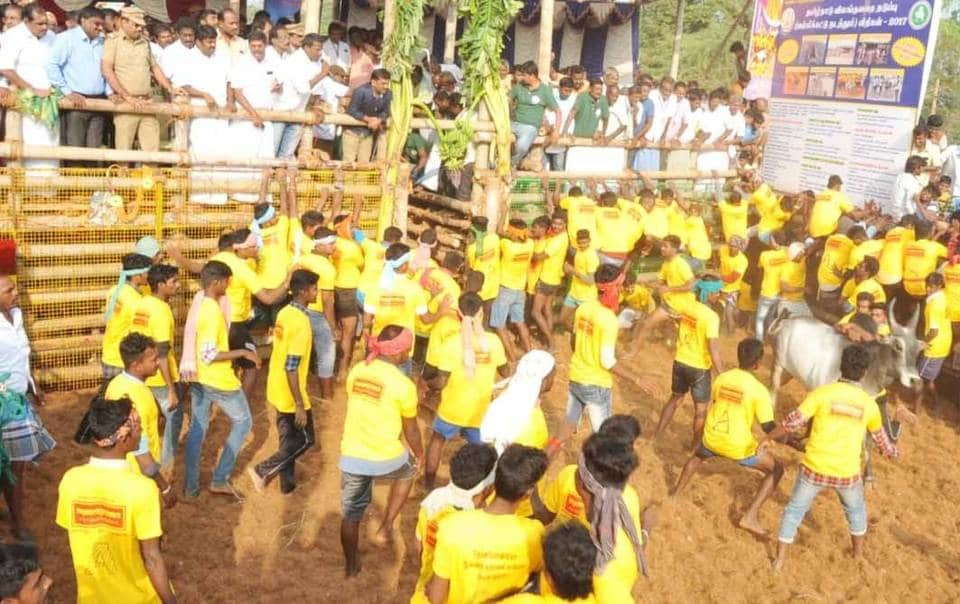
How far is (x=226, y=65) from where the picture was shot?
33.5 feet

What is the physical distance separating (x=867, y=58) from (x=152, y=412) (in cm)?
1181

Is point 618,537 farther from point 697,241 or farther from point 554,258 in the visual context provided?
point 697,241

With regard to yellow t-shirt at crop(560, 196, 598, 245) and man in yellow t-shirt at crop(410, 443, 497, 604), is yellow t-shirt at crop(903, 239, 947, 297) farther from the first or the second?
man in yellow t-shirt at crop(410, 443, 497, 604)

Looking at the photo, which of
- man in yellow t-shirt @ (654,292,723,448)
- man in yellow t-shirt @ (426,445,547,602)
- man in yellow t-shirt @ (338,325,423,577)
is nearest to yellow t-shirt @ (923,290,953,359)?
man in yellow t-shirt @ (654,292,723,448)

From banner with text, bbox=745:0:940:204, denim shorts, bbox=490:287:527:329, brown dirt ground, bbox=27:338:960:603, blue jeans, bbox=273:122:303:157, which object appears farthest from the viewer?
banner with text, bbox=745:0:940:204

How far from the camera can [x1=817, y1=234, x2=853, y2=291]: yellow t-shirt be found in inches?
467

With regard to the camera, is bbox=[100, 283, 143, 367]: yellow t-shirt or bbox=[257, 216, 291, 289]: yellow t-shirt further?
bbox=[257, 216, 291, 289]: yellow t-shirt

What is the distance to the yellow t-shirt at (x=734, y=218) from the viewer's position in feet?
44.4

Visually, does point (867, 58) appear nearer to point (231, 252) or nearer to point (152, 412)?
point (231, 252)

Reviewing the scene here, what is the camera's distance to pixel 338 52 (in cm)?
1361

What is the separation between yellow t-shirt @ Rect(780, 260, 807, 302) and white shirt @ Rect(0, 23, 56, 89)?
370 inches

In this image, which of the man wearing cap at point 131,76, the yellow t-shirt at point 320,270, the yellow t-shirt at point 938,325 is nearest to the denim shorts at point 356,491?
the yellow t-shirt at point 320,270

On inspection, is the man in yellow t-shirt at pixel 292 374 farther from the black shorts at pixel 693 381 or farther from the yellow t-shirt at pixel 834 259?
the yellow t-shirt at pixel 834 259

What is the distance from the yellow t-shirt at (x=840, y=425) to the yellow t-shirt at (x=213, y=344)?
4.74 meters
